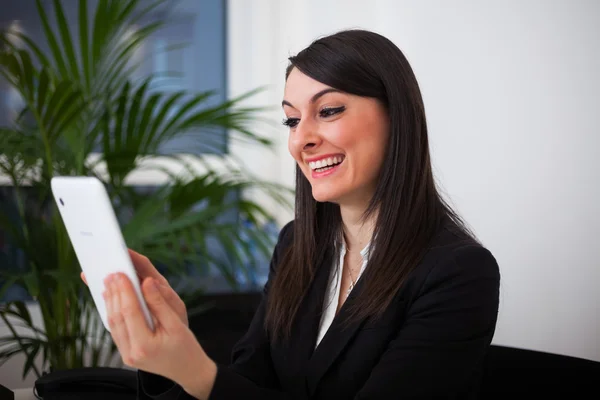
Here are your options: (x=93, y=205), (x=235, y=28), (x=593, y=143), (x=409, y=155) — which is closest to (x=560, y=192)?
(x=593, y=143)

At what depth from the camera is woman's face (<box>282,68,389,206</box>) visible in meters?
1.18

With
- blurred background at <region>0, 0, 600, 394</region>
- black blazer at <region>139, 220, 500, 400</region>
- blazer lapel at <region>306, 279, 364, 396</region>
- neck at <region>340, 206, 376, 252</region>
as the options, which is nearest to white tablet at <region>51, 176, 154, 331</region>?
black blazer at <region>139, 220, 500, 400</region>

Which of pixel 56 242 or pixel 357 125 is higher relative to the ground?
pixel 357 125

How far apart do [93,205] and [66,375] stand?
2.20 feet

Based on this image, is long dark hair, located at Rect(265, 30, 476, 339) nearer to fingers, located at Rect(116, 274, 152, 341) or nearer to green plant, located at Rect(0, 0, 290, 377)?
fingers, located at Rect(116, 274, 152, 341)

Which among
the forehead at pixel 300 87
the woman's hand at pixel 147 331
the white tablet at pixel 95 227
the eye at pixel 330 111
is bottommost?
the woman's hand at pixel 147 331

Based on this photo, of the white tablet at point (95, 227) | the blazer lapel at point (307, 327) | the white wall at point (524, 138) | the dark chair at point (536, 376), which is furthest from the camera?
the white wall at point (524, 138)

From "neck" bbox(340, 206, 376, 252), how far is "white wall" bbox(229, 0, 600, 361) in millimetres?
610

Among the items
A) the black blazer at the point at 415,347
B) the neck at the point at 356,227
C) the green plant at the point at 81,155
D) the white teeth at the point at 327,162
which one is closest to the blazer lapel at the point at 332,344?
the black blazer at the point at 415,347

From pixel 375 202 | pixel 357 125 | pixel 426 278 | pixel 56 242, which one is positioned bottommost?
pixel 56 242

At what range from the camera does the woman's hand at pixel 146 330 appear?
87 centimetres

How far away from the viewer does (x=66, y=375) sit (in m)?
1.39

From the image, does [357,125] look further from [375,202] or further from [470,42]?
[470,42]

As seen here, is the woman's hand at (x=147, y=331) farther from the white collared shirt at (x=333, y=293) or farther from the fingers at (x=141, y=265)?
the white collared shirt at (x=333, y=293)
